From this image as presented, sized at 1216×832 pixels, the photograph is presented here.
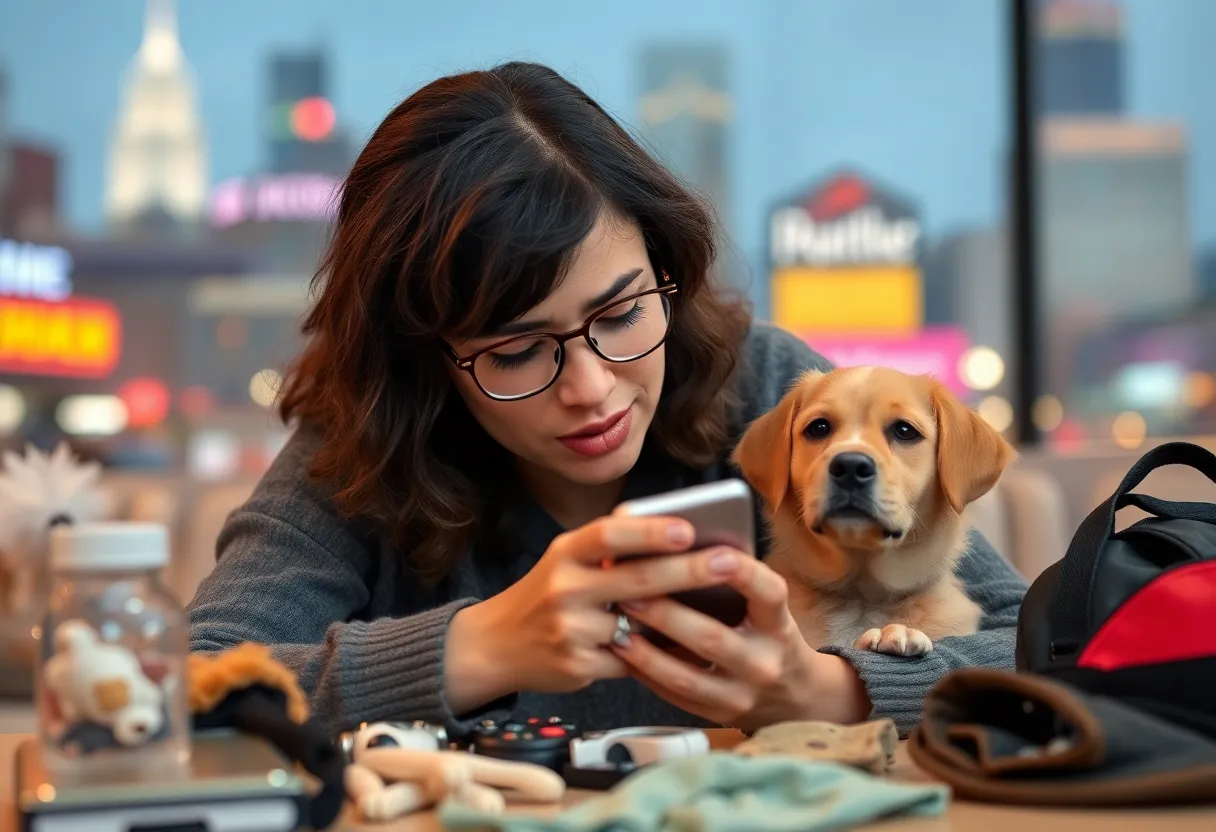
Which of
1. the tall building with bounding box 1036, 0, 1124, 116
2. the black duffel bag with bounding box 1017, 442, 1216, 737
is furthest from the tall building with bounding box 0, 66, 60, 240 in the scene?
the black duffel bag with bounding box 1017, 442, 1216, 737

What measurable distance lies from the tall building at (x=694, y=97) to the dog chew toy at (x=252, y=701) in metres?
4.39

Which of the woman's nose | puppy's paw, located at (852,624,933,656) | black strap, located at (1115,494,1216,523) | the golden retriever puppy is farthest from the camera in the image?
the golden retriever puppy

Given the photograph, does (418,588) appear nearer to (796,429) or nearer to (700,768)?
(796,429)

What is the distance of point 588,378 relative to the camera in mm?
1312

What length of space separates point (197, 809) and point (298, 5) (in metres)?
4.86

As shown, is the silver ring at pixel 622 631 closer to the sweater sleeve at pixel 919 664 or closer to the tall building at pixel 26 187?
the sweater sleeve at pixel 919 664

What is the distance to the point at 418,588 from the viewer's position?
5.17 feet

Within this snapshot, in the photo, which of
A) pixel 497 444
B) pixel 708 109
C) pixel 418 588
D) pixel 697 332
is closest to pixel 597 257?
pixel 697 332

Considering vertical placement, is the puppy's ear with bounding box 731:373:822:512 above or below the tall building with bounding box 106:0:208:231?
below

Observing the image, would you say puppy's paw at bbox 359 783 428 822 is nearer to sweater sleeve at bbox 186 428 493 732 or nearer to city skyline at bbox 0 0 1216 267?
sweater sleeve at bbox 186 428 493 732

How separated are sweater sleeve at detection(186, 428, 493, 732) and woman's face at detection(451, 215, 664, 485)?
25cm

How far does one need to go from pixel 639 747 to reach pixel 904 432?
30.6 inches

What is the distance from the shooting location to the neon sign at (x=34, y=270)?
482 centimetres

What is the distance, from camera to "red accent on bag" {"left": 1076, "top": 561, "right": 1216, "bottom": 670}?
833 mm
